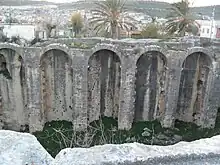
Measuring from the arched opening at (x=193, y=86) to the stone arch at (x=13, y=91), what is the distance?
8.62 meters

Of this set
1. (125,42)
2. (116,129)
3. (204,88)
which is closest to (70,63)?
(125,42)

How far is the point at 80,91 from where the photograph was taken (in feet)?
51.1

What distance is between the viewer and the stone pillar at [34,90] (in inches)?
588

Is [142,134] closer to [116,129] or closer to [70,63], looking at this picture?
[116,129]

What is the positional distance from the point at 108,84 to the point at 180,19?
35.7 ft

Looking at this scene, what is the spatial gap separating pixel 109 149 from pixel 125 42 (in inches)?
540

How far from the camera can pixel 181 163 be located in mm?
2822

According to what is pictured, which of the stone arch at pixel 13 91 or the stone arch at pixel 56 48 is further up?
the stone arch at pixel 56 48

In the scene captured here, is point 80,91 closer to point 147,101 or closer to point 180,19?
point 147,101

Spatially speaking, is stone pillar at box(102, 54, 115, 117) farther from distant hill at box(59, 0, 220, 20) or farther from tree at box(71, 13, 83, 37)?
distant hill at box(59, 0, 220, 20)

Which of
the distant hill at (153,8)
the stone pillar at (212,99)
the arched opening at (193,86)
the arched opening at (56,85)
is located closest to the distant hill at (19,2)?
the distant hill at (153,8)

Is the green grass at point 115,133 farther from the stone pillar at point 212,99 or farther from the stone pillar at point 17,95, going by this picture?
the stone pillar at point 17,95

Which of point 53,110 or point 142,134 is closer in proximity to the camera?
point 142,134

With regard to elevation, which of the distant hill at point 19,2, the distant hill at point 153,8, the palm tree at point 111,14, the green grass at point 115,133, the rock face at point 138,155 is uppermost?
the distant hill at point 19,2
